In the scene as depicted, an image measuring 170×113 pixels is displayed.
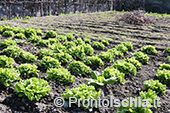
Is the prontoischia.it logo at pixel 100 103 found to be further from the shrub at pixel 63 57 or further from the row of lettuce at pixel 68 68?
the shrub at pixel 63 57

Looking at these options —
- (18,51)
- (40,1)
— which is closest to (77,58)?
(18,51)

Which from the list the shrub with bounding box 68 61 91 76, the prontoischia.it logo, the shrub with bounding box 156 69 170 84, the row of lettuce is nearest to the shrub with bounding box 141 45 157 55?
the row of lettuce

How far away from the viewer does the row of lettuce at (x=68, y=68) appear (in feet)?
10.9

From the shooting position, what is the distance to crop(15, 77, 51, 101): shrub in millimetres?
3143

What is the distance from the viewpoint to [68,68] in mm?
4516

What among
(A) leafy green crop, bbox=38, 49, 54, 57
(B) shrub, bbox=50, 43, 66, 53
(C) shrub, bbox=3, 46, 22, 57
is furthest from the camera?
(B) shrub, bbox=50, 43, 66, 53

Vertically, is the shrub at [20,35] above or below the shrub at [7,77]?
above

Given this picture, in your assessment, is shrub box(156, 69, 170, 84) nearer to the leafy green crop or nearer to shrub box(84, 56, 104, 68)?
shrub box(84, 56, 104, 68)

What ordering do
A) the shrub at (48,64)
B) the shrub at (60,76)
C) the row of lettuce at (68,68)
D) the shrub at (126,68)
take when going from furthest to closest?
the shrub at (126,68)
the shrub at (48,64)
the shrub at (60,76)
the row of lettuce at (68,68)

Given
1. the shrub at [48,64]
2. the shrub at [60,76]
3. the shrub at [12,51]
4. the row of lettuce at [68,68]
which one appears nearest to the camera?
the row of lettuce at [68,68]

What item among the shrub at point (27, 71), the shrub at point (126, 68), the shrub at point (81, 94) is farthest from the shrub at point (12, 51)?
the shrub at point (126, 68)

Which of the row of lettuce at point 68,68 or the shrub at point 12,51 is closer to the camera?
the row of lettuce at point 68,68

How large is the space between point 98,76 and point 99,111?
0.99 m

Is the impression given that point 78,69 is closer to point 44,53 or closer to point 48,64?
point 48,64
